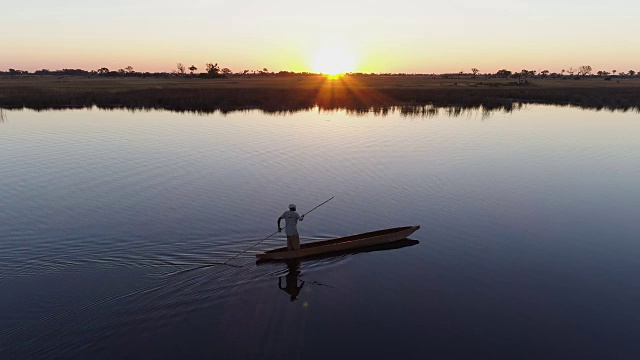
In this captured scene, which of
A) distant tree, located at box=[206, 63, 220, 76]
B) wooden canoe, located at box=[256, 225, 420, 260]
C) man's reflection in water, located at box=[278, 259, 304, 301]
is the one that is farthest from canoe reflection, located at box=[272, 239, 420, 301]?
distant tree, located at box=[206, 63, 220, 76]

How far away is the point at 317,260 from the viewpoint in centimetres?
1459

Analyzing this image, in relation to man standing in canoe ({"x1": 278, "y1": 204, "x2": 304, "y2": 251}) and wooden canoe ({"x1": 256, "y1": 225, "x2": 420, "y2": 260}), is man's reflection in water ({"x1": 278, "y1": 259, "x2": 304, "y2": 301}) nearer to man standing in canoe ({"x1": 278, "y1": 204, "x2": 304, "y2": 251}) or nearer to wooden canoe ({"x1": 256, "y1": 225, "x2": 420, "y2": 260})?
wooden canoe ({"x1": 256, "y1": 225, "x2": 420, "y2": 260})

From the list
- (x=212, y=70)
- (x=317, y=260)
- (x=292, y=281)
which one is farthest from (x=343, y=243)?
(x=212, y=70)

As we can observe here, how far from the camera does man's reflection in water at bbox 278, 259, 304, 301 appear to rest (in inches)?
502

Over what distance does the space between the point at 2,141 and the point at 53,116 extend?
15235 millimetres

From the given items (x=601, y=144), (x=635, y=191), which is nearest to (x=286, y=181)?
(x=635, y=191)

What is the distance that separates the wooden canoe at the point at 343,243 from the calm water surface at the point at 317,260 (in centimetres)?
41

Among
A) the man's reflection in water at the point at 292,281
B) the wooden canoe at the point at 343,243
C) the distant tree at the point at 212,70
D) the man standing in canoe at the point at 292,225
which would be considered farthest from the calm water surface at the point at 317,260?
the distant tree at the point at 212,70

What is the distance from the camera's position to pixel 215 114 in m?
50.7

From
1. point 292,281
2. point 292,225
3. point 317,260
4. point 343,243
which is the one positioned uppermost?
point 292,225

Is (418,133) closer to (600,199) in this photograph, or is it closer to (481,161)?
(481,161)

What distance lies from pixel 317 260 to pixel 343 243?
1067mm

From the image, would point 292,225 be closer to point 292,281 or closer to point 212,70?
point 292,281

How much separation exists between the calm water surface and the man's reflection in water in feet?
0.19
